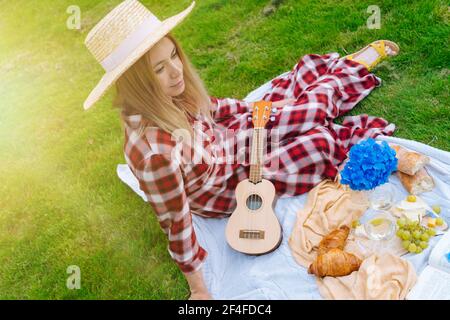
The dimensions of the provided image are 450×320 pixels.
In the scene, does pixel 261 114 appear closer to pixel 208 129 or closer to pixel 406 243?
pixel 208 129

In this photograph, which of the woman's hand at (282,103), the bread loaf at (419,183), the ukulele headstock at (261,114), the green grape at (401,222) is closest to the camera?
the green grape at (401,222)

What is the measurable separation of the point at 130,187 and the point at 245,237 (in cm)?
120

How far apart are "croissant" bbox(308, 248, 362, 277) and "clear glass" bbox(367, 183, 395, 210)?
414mm

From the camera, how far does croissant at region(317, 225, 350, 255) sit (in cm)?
256

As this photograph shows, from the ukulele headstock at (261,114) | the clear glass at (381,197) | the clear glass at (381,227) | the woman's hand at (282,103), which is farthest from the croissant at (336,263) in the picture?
the woman's hand at (282,103)

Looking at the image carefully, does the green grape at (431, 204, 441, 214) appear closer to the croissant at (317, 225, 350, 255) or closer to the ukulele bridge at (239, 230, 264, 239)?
the croissant at (317, 225, 350, 255)

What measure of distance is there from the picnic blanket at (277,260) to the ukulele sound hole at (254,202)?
15 centimetres

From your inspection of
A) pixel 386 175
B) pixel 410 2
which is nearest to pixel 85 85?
pixel 410 2

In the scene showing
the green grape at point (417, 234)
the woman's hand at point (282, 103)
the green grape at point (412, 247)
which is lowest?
the green grape at point (412, 247)

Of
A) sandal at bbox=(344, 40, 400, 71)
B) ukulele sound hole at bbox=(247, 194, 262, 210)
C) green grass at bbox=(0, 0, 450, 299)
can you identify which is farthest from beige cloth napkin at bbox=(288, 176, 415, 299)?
sandal at bbox=(344, 40, 400, 71)

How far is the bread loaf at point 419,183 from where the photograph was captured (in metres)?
2.76

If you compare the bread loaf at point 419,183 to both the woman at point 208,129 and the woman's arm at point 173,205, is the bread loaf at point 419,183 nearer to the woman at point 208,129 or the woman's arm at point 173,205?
the woman at point 208,129

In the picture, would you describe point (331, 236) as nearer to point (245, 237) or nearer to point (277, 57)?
point (245, 237)

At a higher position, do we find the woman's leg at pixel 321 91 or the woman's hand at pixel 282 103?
the woman's leg at pixel 321 91
